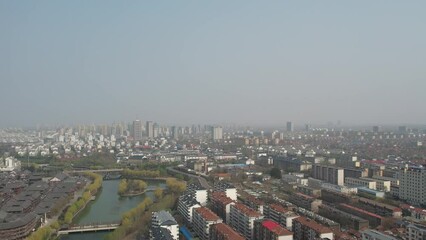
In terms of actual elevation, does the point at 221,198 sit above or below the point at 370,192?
above

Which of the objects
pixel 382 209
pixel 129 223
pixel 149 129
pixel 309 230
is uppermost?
pixel 149 129

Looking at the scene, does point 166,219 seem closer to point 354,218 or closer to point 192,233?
point 192,233

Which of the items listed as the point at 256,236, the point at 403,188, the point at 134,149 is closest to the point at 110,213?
the point at 256,236

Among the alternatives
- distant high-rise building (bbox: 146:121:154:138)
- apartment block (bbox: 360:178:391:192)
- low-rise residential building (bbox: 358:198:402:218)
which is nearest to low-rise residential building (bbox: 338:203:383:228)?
low-rise residential building (bbox: 358:198:402:218)

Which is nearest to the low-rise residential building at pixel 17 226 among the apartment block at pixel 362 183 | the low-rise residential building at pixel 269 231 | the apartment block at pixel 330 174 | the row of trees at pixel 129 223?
the row of trees at pixel 129 223

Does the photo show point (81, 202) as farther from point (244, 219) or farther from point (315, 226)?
point (315, 226)

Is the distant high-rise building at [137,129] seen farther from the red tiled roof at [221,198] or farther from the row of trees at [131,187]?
the red tiled roof at [221,198]

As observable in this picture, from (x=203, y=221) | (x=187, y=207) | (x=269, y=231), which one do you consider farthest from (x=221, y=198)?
(x=269, y=231)

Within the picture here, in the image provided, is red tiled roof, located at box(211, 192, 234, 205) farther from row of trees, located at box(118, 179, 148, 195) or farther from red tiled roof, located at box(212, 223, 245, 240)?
row of trees, located at box(118, 179, 148, 195)
